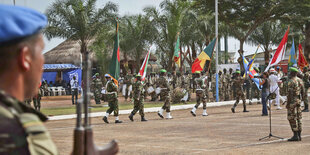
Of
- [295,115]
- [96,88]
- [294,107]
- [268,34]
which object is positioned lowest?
[295,115]

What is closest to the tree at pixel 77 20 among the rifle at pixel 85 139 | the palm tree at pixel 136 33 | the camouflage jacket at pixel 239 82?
the palm tree at pixel 136 33

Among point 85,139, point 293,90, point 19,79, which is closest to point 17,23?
point 19,79

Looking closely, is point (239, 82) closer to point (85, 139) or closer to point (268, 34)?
point (85, 139)

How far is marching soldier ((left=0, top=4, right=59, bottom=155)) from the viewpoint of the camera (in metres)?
1.55

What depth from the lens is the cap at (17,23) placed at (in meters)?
1.59

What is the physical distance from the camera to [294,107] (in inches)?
429

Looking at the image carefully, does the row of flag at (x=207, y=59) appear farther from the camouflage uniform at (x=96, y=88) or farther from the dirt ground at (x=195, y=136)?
the camouflage uniform at (x=96, y=88)

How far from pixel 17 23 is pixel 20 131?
35cm

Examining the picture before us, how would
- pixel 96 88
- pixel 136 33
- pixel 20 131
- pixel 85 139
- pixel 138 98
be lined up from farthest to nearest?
pixel 136 33, pixel 96 88, pixel 138 98, pixel 85 139, pixel 20 131

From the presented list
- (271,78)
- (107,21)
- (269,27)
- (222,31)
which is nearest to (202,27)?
(222,31)

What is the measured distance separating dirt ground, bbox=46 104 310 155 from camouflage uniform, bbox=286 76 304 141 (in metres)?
0.36

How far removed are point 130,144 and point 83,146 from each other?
9352mm

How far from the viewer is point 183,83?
31.6 metres

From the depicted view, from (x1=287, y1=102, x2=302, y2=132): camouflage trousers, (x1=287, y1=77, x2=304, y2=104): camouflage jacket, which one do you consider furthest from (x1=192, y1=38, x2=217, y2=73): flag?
(x1=287, y1=102, x2=302, y2=132): camouflage trousers
